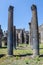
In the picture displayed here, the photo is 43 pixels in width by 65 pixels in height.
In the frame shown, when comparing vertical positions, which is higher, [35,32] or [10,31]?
[10,31]

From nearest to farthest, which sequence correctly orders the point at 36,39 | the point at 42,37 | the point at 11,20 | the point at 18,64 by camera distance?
the point at 18,64 → the point at 36,39 → the point at 11,20 → the point at 42,37

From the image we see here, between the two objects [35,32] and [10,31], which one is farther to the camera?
[10,31]

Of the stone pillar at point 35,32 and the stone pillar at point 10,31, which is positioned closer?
the stone pillar at point 35,32

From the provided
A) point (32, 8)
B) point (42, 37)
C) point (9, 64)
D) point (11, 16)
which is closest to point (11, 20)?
point (11, 16)

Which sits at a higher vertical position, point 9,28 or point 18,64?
point 9,28

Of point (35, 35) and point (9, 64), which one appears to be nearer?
point (9, 64)

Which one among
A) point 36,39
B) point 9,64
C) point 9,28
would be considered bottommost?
point 9,64

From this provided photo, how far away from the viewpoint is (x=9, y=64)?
43.8ft

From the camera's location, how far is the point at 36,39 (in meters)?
16.5

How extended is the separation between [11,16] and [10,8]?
906 millimetres

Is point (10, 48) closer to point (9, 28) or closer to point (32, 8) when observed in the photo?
point (9, 28)

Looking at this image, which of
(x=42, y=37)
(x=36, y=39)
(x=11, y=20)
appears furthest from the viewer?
(x=42, y=37)

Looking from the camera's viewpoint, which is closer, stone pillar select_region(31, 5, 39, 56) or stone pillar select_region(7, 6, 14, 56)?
stone pillar select_region(31, 5, 39, 56)

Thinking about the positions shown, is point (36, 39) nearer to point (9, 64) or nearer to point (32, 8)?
point (32, 8)
